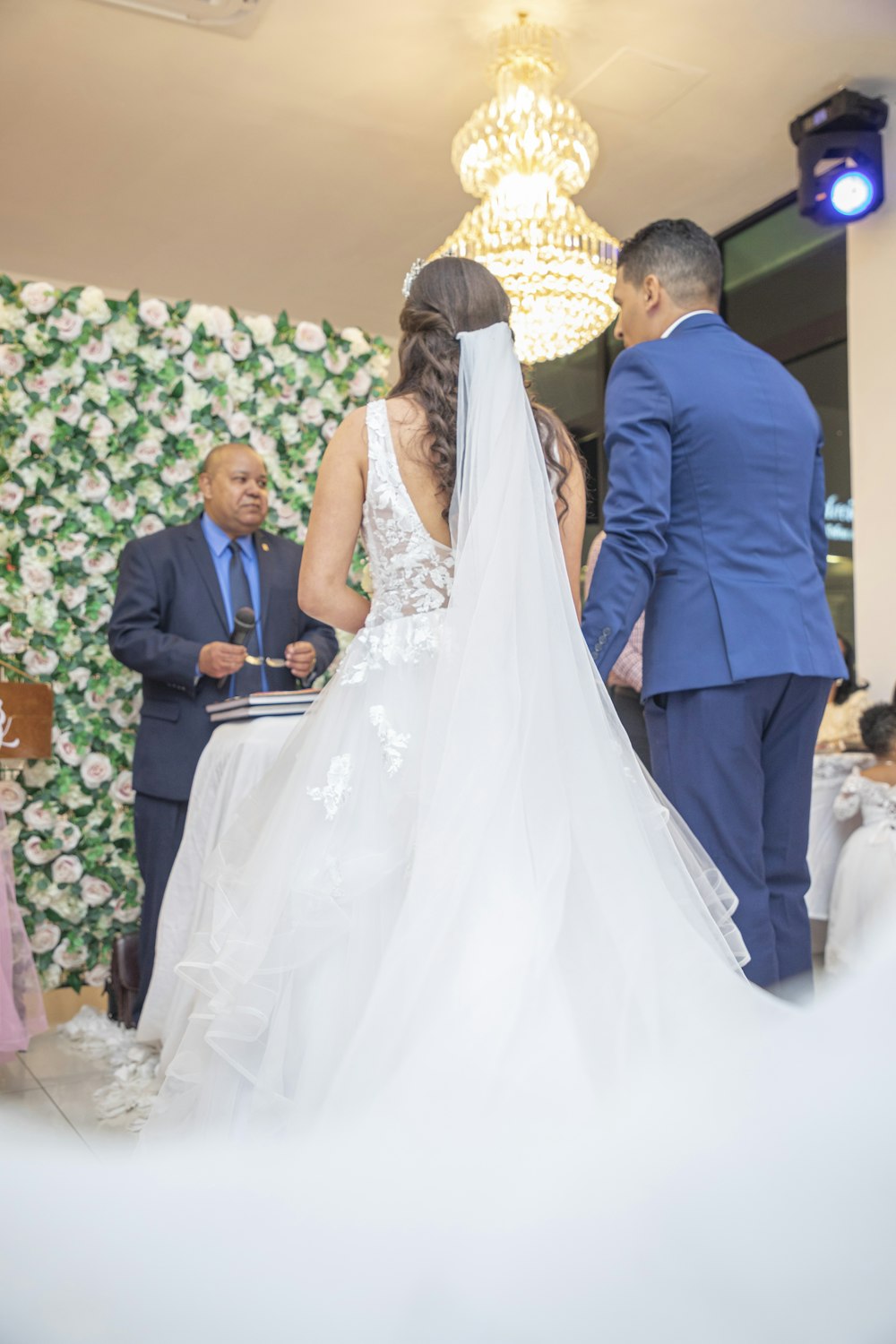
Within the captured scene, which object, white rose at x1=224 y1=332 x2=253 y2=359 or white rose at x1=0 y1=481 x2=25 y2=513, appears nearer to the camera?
white rose at x1=0 y1=481 x2=25 y2=513

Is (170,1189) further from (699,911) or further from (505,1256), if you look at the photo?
(699,911)

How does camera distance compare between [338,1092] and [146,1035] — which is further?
[146,1035]

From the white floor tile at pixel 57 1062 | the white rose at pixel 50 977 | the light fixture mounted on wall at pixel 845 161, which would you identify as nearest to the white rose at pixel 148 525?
the white rose at pixel 50 977

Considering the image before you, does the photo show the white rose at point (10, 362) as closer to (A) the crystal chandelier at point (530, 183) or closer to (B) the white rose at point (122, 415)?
(B) the white rose at point (122, 415)

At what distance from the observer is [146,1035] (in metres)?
3.11

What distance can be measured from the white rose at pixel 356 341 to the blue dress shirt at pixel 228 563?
0.86 m

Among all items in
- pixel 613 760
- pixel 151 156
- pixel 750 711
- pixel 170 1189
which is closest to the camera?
pixel 170 1189

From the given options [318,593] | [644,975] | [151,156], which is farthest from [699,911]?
[151,156]

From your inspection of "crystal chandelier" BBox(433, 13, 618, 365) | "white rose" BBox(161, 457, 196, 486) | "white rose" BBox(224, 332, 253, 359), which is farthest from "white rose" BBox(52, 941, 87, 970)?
"crystal chandelier" BBox(433, 13, 618, 365)

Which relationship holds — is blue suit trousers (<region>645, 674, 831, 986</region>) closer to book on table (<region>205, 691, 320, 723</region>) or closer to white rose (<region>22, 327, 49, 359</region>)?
book on table (<region>205, 691, 320, 723</region>)

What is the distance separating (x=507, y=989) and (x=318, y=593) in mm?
837

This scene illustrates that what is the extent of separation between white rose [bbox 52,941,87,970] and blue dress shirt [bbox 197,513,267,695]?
1.12m

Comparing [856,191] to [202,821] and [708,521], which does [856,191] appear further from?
[202,821]

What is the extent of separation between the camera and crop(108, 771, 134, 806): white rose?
12.3 feet
